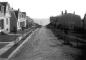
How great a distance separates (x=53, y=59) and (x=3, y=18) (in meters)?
21.3

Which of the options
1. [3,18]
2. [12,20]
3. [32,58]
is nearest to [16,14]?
[12,20]

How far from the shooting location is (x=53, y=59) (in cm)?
1291

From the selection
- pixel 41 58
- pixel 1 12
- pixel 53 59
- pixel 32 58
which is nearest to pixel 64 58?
pixel 53 59

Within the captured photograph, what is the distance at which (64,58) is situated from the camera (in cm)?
1329

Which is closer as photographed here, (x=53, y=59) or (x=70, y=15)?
(x=53, y=59)

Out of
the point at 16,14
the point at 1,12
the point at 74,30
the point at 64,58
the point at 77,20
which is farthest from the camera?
the point at 16,14

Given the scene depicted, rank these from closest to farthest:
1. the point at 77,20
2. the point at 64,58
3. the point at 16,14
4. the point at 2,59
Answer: the point at 2,59 → the point at 64,58 → the point at 77,20 → the point at 16,14

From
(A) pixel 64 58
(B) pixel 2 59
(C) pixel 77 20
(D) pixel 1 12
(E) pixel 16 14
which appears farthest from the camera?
(E) pixel 16 14

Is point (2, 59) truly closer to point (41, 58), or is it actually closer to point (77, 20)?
point (41, 58)

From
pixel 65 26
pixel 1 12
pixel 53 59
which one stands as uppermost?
pixel 1 12

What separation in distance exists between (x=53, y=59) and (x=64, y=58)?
114 centimetres

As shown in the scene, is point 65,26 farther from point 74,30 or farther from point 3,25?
point 3,25

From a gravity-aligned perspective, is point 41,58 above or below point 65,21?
below

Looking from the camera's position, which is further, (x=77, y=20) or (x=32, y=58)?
(x=77, y=20)
